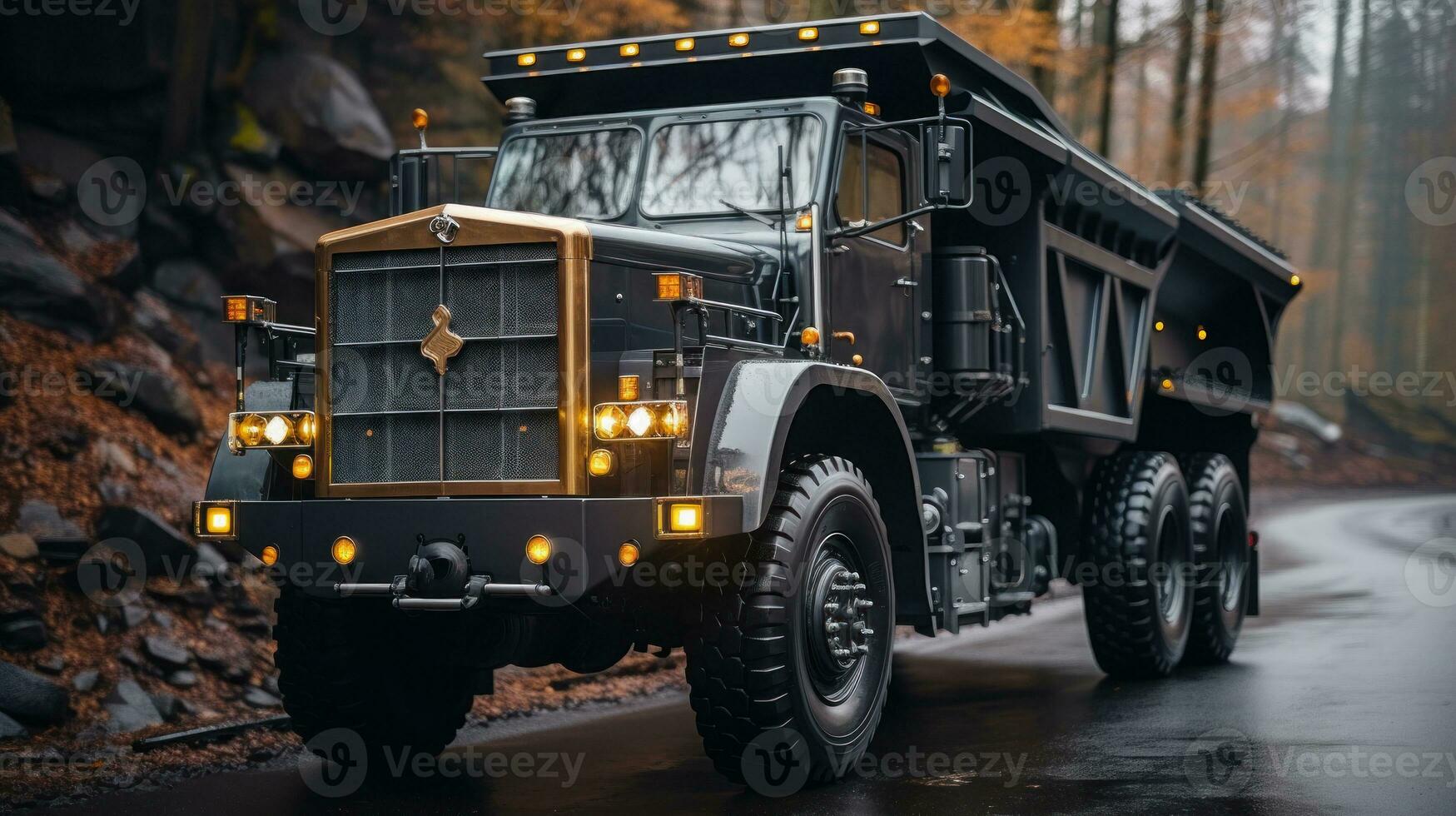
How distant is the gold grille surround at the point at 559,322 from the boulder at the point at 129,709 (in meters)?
2.32

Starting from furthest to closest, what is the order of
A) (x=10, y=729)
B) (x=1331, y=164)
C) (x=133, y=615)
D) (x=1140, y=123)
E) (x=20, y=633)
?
(x=1331, y=164), (x=1140, y=123), (x=133, y=615), (x=20, y=633), (x=10, y=729)

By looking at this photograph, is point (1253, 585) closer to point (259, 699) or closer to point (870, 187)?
point (870, 187)

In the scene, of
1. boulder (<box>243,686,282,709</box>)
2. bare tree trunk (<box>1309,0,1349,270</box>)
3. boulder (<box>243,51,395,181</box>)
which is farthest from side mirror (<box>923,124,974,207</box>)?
bare tree trunk (<box>1309,0,1349,270</box>)

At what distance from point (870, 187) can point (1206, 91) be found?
19782 millimetres

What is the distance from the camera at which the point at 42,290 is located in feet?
40.5

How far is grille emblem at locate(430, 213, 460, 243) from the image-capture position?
22.6 ft

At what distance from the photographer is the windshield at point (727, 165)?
838 centimetres

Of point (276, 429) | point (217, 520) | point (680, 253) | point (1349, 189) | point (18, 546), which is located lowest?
point (18, 546)

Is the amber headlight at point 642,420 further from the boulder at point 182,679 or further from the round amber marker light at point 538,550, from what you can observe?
the boulder at point 182,679

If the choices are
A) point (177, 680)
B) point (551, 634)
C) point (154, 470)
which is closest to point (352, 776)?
point (551, 634)

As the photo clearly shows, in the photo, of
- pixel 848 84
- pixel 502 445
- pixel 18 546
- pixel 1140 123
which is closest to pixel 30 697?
pixel 18 546

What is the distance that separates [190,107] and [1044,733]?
975cm

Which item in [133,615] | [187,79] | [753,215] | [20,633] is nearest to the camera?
[753,215]

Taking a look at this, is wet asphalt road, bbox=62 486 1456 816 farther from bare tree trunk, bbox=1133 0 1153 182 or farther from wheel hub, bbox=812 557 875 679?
bare tree trunk, bbox=1133 0 1153 182
